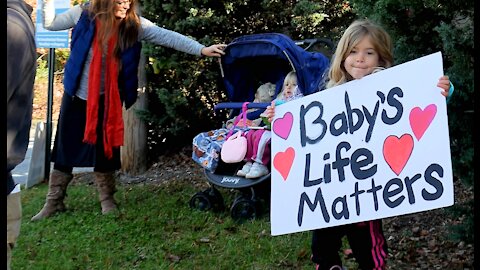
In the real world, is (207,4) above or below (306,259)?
above

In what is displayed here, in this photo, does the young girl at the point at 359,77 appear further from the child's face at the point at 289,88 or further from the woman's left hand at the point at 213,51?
the woman's left hand at the point at 213,51

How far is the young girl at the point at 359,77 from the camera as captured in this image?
11.1 feet

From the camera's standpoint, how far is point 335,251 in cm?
354

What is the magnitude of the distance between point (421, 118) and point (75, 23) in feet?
10.5

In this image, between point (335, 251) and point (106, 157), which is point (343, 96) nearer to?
point (335, 251)

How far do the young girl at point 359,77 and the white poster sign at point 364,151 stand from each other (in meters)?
0.18

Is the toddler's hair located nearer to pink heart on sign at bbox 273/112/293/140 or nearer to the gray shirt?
the gray shirt

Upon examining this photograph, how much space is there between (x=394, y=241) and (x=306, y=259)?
72 cm

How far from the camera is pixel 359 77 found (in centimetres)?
336

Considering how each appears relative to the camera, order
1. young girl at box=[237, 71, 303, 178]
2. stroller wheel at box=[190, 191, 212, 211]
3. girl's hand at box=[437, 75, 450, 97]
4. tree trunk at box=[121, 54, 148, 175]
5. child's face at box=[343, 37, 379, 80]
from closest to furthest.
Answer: girl's hand at box=[437, 75, 450, 97] < child's face at box=[343, 37, 379, 80] < young girl at box=[237, 71, 303, 178] < stroller wheel at box=[190, 191, 212, 211] < tree trunk at box=[121, 54, 148, 175]

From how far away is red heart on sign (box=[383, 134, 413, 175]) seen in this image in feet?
10.0

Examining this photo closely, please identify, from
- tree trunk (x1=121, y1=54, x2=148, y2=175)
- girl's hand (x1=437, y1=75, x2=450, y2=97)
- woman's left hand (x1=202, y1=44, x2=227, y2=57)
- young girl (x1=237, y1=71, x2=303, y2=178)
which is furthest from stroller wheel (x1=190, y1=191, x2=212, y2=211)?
girl's hand (x1=437, y1=75, x2=450, y2=97)

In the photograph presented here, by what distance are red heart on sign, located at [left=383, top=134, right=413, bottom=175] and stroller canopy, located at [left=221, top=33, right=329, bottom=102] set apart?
1501 millimetres
